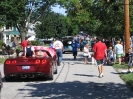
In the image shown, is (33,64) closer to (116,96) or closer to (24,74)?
(24,74)

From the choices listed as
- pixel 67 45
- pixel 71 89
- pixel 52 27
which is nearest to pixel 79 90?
pixel 71 89

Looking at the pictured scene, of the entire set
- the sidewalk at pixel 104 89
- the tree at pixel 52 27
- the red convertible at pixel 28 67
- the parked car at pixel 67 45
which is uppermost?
the tree at pixel 52 27

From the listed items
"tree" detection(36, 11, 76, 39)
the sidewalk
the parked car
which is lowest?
the sidewalk

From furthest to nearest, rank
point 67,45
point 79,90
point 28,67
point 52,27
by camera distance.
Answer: point 52,27 < point 67,45 < point 28,67 < point 79,90

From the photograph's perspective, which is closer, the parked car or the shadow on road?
the shadow on road

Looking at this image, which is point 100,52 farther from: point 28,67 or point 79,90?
point 79,90

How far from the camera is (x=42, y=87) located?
38.1 feet

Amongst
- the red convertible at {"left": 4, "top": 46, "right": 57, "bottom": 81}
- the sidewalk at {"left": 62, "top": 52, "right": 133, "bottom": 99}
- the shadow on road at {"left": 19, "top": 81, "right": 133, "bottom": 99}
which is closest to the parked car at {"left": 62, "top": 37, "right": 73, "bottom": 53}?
the sidewalk at {"left": 62, "top": 52, "right": 133, "bottom": 99}

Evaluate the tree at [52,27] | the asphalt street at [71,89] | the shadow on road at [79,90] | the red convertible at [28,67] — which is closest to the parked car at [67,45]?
the asphalt street at [71,89]

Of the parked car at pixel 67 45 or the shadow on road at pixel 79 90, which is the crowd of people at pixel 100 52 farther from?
the parked car at pixel 67 45

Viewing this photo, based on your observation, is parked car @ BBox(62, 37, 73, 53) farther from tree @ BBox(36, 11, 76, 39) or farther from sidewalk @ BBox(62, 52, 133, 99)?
tree @ BBox(36, 11, 76, 39)

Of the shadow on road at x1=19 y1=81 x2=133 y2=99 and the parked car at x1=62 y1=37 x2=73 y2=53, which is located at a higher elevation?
the parked car at x1=62 y1=37 x2=73 y2=53

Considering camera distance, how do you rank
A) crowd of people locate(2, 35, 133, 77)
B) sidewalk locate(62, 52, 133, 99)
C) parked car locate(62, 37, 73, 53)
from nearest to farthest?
sidewalk locate(62, 52, 133, 99) < crowd of people locate(2, 35, 133, 77) < parked car locate(62, 37, 73, 53)

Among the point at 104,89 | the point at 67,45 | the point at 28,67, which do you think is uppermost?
the point at 67,45
